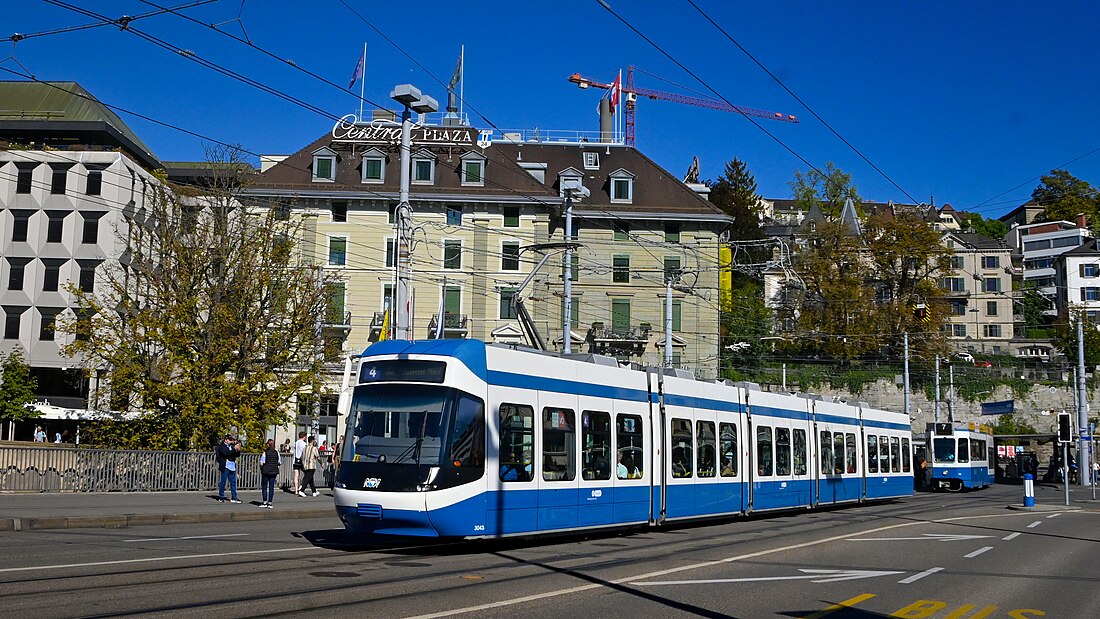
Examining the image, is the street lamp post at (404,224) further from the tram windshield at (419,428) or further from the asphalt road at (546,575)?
the tram windshield at (419,428)

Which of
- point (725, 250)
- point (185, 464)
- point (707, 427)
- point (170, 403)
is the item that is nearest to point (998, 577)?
point (707, 427)

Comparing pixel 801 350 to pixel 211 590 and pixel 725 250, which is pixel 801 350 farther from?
pixel 211 590

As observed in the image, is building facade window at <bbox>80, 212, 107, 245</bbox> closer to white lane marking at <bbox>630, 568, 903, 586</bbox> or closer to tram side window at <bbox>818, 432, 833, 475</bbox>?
tram side window at <bbox>818, 432, 833, 475</bbox>

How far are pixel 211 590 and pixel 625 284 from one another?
178 ft

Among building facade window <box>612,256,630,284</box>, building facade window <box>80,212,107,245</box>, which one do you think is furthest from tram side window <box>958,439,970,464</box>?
building facade window <box>80,212,107,245</box>

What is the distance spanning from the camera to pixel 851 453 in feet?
104

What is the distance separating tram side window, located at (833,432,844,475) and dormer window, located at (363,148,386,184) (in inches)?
1411

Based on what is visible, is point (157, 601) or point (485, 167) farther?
point (485, 167)

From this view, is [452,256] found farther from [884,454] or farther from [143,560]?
[143,560]

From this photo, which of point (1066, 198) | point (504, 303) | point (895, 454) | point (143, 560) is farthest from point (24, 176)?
point (1066, 198)

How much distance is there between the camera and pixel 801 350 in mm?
77125

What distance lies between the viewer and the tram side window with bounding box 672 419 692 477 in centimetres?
2078

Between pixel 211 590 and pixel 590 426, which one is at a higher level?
pixel 590 426

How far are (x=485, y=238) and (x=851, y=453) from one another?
32.1 meters
